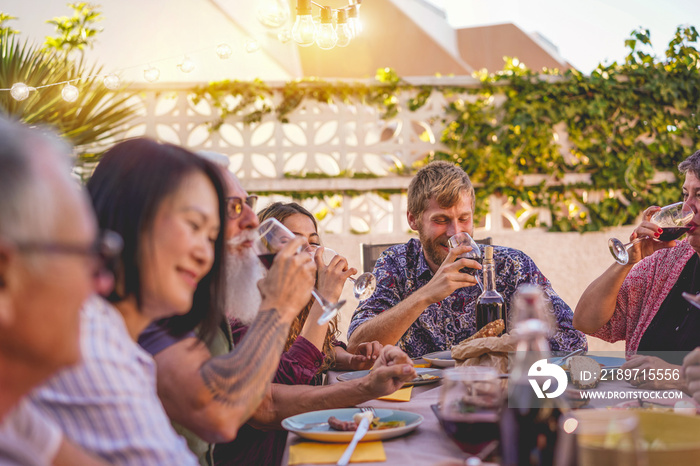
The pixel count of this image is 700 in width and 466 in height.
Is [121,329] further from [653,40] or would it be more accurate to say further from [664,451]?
[653,40]

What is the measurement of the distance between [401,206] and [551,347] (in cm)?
301

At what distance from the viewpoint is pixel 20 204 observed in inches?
28.8

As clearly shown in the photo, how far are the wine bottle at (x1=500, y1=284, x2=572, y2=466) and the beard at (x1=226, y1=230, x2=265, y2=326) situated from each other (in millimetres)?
1122

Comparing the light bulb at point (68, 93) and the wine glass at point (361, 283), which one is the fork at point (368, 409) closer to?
the wine glass at point (361, 283)

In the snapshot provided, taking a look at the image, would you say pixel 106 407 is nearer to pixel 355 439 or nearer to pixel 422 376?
pixel 355 439

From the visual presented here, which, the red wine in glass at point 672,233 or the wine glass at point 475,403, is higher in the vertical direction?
the red wine in glass at point 672,233

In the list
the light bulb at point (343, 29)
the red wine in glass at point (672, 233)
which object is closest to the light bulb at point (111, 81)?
the light bulb at point (343, 29)

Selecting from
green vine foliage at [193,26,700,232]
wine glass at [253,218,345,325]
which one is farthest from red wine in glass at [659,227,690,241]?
green vine foliage at [193,26,700,232]

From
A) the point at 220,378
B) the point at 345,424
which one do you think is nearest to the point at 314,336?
the point at 345,424

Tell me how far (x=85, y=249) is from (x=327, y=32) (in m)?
3.81

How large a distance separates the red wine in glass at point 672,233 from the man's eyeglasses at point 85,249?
7.41 feet

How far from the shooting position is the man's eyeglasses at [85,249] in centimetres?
74

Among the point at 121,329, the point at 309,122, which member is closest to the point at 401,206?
the point at 309,122

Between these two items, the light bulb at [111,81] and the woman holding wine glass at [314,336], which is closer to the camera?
the woman holding wine glass at [314,336]
